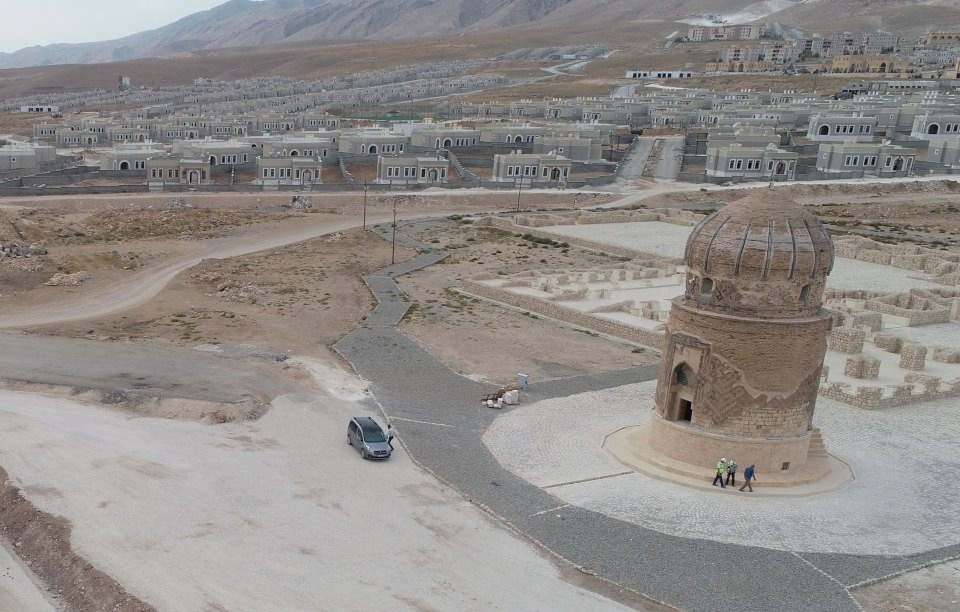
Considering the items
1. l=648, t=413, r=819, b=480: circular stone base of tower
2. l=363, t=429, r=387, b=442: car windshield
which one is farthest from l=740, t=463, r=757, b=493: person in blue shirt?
l=363, t=429, r=387, b=442: car windshield

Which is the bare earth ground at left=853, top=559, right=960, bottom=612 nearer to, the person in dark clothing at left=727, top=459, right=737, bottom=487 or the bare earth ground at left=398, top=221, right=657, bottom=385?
the person in dark clothing at left=727, top=459, right=737, bottom=487

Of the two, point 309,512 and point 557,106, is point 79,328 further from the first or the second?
point 557,106

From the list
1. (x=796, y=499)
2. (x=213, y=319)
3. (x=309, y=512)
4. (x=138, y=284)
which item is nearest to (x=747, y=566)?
(x=796, y=499)

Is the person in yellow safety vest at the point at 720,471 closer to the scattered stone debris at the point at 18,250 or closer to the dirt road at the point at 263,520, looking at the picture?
the dirt road at the point at 263,520

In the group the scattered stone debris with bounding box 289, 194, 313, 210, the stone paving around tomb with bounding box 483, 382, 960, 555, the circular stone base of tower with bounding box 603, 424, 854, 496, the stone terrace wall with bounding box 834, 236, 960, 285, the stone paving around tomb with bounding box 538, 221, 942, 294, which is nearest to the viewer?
the stone paving around tomb with bounding box 483, 382, 960, 555

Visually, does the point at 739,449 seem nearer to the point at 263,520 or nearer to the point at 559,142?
the point at 263,520

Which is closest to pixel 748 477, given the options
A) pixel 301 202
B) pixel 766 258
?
pixel 766 258
